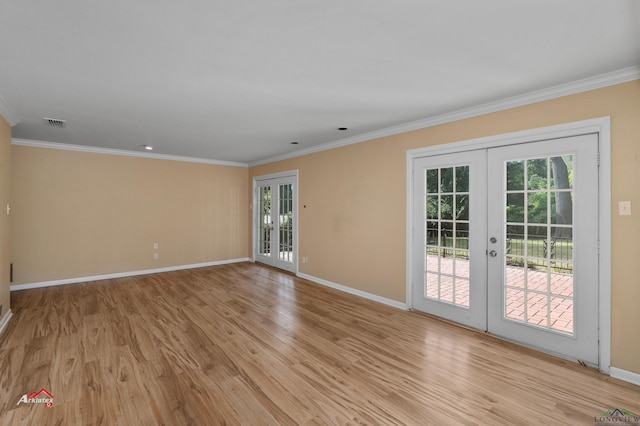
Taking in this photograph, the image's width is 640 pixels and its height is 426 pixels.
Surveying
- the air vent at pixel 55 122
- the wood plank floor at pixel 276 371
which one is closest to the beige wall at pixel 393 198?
the wood plank floor at pixel 276 371

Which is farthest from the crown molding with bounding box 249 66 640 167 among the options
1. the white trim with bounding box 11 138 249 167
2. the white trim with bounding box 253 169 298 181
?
the white trim with bounding box 11 138 249 167

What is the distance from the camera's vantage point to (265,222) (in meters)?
6.90

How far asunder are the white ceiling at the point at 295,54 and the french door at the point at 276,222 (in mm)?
2721

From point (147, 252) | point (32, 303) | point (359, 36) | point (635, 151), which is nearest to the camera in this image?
point (359, 36)

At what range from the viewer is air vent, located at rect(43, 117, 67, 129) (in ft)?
11.8

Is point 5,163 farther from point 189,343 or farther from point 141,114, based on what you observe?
point 189,343

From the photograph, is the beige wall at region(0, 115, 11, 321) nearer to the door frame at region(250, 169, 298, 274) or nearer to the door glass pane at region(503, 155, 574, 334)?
the door frame at region(250, 169, 298, 274)

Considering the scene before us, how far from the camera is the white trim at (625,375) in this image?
227 cm

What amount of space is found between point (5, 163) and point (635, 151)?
6397 mm

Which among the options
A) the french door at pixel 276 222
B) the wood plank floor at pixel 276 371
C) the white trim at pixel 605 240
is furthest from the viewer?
the french door at pixel 276 222

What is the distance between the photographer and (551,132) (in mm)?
2699

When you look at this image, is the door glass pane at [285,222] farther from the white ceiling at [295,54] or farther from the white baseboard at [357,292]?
the white ceiling at [295,54]

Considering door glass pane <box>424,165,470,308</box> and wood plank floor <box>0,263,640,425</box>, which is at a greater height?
door glass pane <box>424,165,470,308</box>

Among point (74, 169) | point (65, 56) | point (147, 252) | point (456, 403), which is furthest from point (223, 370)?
point (74, 169)
